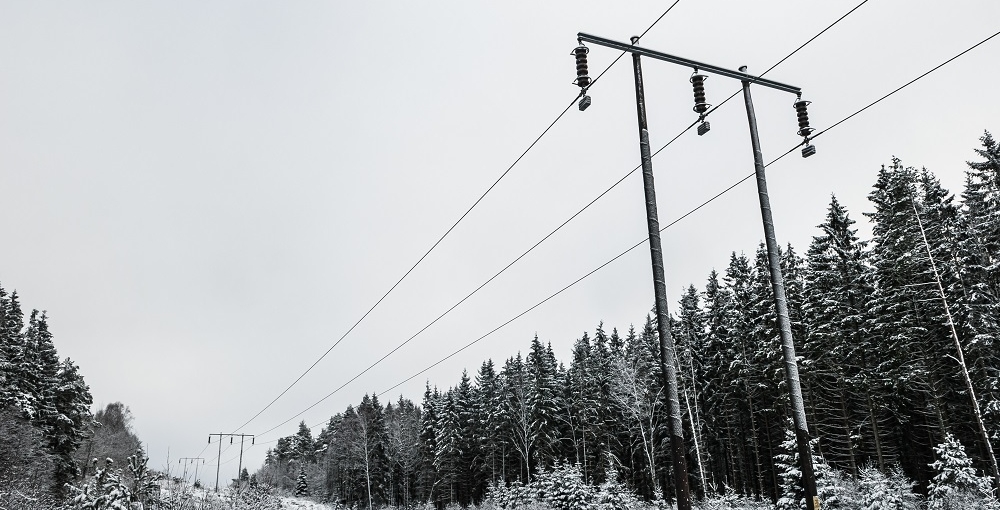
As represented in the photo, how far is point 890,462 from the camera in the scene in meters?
42.2

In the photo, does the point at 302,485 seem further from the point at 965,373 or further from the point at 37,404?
the point at 965,373

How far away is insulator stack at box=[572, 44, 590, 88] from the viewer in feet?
38.1

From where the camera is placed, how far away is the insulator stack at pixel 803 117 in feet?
45.0

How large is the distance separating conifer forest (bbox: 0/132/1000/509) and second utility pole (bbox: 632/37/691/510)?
41.5ft

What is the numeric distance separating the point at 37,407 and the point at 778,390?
2216 inches

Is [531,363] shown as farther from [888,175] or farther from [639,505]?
[888,175]

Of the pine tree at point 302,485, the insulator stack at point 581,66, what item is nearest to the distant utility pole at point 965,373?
the insulator stack at point 581,66

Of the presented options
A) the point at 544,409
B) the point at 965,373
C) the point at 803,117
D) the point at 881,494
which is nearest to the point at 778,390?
the point at 965,373

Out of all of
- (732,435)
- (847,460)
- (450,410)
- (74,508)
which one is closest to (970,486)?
(847,460)

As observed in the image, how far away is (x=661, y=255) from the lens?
10.7 meters

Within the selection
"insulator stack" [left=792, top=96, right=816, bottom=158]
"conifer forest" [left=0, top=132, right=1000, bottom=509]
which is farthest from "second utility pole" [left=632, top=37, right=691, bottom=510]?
"conifer forest" [left=0, top=132, right=1000, bottom=509]

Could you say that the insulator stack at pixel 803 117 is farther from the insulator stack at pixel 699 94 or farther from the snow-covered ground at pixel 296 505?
the snow-covered ground at pixel 296 505

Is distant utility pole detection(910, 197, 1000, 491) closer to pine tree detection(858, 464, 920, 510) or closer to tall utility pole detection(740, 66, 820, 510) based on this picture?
pine tree detection(858, 464, 920, 510)

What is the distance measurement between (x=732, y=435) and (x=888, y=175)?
27263mm
